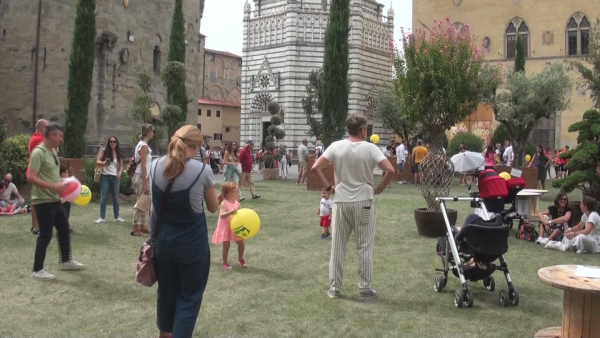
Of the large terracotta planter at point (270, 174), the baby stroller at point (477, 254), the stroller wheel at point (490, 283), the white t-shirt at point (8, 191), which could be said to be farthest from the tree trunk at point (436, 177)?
the large terracotta planter at point (270, 174)

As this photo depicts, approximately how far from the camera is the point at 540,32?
37.4m

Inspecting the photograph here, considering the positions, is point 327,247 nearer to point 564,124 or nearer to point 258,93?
point 564,124

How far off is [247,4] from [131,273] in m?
41.1

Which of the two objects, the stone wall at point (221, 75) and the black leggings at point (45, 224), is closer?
the black leggings at point (45, 224)

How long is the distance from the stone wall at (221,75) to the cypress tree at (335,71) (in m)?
42.8

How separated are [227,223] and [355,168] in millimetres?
2158

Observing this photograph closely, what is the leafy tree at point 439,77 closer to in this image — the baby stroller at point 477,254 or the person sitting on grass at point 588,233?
the person sitting on grass at point 588,233

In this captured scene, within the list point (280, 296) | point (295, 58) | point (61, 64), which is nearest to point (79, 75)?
point (61, 64)

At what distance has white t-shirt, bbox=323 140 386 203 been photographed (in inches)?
223

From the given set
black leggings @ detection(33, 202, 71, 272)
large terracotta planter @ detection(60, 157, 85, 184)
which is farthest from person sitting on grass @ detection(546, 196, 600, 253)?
large terracotta planter @ detection(60, 157, 85, 184)

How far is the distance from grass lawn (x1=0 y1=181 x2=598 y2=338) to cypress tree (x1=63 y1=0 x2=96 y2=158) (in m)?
10.3

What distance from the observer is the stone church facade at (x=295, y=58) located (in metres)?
42.3

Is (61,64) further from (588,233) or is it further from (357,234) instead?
(588,233)

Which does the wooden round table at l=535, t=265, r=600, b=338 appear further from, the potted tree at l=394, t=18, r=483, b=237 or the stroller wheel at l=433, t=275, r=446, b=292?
the potted tree at l=394, t=18, r=483, b=237
